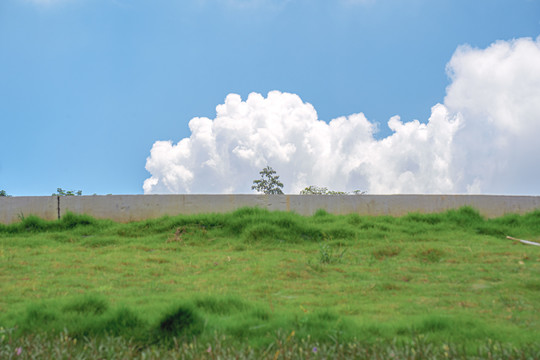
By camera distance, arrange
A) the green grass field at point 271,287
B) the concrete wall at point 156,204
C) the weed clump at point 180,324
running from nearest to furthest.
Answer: the green grass field at point 271,287 → the weed clump at point 180,324 → the concrete wall at point 156,204

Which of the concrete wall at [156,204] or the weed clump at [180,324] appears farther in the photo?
the concrete wall at [156,204]

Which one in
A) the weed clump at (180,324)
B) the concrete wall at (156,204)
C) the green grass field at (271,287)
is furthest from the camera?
the concrete wall at (156,204)

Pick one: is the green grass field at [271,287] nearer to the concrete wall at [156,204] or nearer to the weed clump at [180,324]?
the weed clump at [180,324]

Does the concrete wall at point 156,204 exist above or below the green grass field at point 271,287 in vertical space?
above

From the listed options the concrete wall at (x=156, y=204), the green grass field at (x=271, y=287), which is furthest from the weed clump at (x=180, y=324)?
the concrete wall at (x=156, y=204)

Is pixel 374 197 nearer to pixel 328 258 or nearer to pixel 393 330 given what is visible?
pixel 328 258

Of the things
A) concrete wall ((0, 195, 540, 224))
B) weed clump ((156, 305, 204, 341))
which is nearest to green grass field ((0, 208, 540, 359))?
weed clump ((156, 305, 204, 341))

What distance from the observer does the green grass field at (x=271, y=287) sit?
11.0 feet

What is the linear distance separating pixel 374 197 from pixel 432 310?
7.52m

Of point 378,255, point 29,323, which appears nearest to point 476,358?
point 29,323

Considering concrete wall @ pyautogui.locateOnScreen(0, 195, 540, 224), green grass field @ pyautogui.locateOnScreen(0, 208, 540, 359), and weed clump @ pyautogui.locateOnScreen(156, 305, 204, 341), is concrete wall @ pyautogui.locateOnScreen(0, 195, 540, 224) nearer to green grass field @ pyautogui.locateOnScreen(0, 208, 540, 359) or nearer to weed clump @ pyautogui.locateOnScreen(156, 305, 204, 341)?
green grass field @ pyautogui.locateOnScreen(0, 208, 540, 359)

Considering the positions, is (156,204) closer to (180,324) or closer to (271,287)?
(271,287)

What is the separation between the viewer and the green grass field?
3354 mm

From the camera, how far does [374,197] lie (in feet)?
39.3
